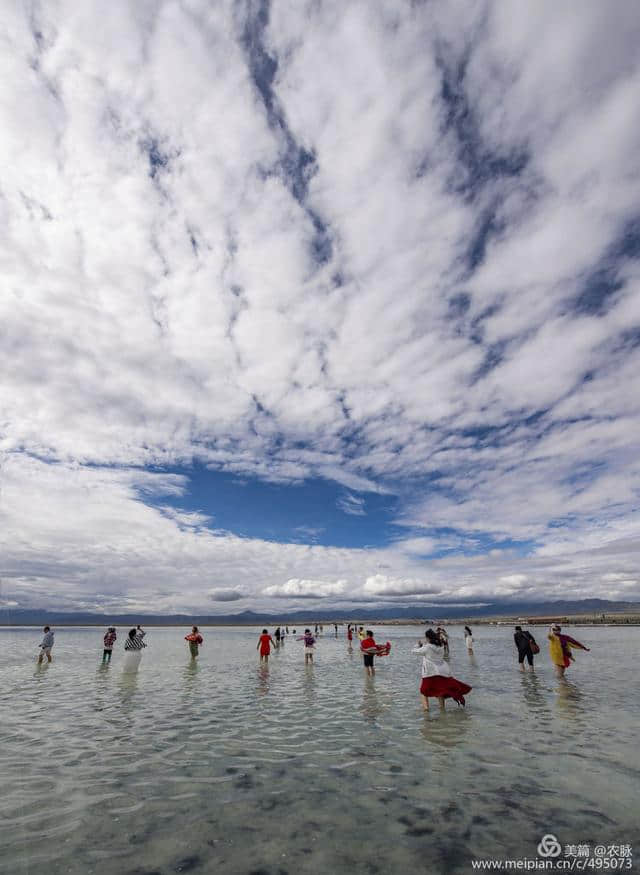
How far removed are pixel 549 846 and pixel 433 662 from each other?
8.67 m

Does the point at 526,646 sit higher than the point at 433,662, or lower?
higher

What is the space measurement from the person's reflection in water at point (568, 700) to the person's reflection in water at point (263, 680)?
35.7 feet

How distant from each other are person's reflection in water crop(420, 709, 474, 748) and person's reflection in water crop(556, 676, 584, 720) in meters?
3.00

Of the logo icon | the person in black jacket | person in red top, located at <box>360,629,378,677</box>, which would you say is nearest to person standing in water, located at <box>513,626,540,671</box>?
the person in black jacket

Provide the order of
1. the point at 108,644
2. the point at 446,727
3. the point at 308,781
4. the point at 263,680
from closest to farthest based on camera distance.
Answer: the point at 308,781 < the point at 446,727 < the point at 263,680 < the point at 108,644

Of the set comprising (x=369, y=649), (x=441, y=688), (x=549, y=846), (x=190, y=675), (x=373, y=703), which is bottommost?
(x=549, y=846)

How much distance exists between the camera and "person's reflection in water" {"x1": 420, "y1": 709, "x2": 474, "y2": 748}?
10.7 m

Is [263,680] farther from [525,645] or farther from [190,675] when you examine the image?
[525,645]

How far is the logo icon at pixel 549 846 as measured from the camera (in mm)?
5730

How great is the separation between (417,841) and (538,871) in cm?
148

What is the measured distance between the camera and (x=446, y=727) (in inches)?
475

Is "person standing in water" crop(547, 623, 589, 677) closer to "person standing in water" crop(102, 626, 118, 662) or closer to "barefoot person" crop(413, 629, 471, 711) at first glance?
"barefoot person" crop(413, 629, 471, 711)

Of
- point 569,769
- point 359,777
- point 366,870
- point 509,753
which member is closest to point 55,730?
point 359,777

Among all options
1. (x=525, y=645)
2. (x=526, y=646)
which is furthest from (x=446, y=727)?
(x=525, y=645)
